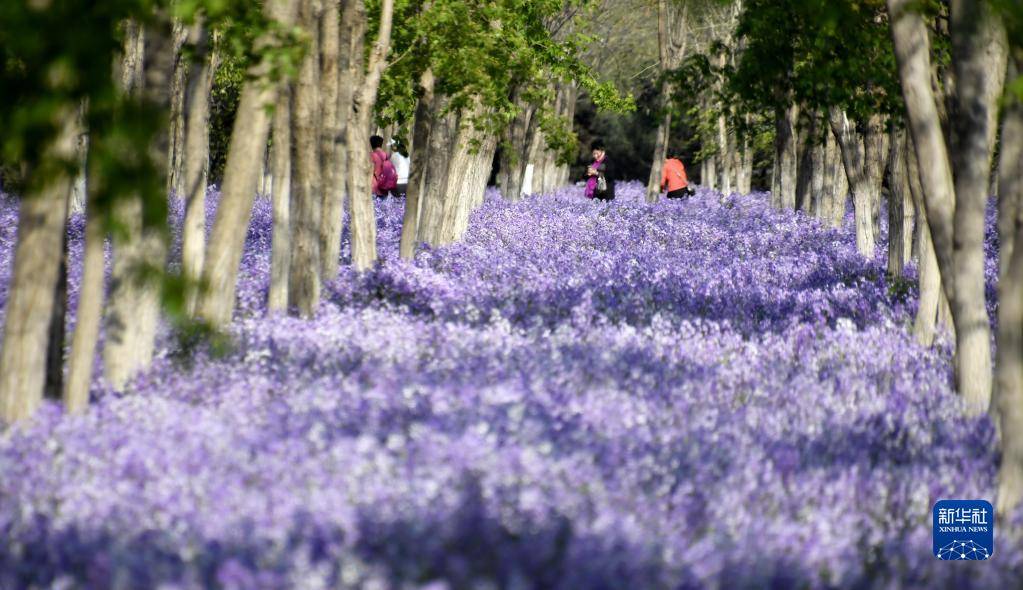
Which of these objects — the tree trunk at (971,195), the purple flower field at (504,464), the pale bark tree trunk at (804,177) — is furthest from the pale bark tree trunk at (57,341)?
the pale bark tree trunk at (804,177)

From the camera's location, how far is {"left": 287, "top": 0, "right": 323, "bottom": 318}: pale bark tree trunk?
1105 centimetres

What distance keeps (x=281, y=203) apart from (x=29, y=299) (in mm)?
4789

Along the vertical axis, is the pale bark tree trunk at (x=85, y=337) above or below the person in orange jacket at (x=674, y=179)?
below

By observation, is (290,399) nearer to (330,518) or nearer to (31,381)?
(31,381)

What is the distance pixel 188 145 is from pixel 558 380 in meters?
3.88

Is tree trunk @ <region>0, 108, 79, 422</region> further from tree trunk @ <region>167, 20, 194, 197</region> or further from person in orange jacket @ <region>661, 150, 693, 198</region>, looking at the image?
person in orange jacket @ <region>661, 150, 693, 198</region>

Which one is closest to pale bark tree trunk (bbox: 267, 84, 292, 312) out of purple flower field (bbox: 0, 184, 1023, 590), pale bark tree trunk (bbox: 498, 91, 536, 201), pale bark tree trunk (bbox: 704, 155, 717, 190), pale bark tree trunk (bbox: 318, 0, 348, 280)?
pale bark tree trunk (bbox: 318, 0, 348, 280)

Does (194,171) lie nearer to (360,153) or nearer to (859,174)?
(360,153)

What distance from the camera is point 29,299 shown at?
261 inches

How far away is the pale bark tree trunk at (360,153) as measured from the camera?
14836 millimetres

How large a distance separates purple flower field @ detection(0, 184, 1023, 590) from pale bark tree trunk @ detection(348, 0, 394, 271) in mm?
4585

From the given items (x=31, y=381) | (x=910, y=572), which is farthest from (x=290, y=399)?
(x=910, y=572)

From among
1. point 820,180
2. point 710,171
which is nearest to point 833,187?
point 820,180

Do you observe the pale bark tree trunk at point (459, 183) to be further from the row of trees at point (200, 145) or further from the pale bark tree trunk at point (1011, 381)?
the pale bark tree trunk at point (1011, 381)
